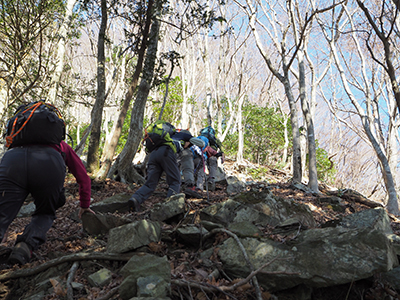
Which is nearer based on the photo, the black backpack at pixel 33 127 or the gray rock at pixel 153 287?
the gray rock at pixel 153 287

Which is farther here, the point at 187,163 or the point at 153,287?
the point at 187,163

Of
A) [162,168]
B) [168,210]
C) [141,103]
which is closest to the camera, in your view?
[168,210]

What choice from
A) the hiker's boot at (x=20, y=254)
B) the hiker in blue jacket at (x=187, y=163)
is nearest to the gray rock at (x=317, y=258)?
the hiker's boot at (x=20, y=254)

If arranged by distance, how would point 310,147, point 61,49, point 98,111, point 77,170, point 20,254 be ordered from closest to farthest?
point 20,254 < point 77,170 < point 98,111 < point 310,147 < point 61,49

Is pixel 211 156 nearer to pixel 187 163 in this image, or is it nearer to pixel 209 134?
pixel 209 134

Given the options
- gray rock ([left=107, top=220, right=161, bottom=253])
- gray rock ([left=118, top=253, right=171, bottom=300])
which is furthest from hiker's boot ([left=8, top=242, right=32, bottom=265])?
gray rock ([left=118, top=253, right=171, bottom=300])

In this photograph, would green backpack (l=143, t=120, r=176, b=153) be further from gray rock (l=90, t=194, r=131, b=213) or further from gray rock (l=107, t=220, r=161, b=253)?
gray rock (l=107, t=220, r=161, b=253)

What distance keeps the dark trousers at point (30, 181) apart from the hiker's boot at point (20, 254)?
0.22 ft

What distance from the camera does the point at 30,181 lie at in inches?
105

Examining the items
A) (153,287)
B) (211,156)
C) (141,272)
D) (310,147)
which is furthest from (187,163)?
(153,287)

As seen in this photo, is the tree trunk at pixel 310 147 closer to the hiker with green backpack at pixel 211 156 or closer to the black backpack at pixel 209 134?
the hiker with green backpack at pixel 211 156

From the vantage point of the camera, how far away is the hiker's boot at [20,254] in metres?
2.69

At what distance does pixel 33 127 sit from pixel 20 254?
4.17 feet

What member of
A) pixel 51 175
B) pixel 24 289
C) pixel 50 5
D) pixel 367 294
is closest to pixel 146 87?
pixel 50 5
